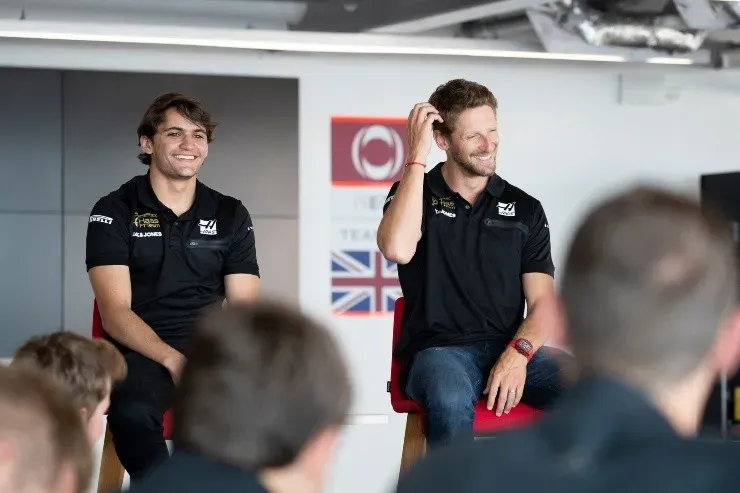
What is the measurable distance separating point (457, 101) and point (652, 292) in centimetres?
251

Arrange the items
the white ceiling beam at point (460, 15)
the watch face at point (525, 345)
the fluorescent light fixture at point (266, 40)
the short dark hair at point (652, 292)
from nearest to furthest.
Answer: the short dark hair at point (652, 292)
the watch face at point (525, 345)
the white ceiling beam at point (460, 15)
the fluorescent light fixture at point (266, 40)

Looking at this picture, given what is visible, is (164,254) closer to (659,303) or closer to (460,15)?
(659,303)

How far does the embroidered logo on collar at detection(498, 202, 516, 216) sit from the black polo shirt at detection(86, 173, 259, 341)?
83 centimetres

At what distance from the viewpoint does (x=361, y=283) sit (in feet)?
23.1

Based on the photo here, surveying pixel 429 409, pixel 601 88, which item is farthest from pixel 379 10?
pixel 429 409

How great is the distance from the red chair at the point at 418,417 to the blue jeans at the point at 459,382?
46 millimetres

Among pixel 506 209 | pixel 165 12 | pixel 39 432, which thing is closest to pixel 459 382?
pixel 506 209

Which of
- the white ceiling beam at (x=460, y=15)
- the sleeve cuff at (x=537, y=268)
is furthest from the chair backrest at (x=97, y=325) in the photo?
the white ceiling beam at (x=460, y=15)

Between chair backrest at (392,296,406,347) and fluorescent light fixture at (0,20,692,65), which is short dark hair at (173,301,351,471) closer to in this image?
chair backrest at (392,296,406,347)

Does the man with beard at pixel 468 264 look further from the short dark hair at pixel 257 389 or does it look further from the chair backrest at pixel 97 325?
the short dark hair at pixel 257 389

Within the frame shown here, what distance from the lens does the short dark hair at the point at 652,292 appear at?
119cm

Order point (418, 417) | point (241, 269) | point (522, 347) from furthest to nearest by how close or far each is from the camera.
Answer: point (241, 269)
point (418, 417)
point (522, 347)

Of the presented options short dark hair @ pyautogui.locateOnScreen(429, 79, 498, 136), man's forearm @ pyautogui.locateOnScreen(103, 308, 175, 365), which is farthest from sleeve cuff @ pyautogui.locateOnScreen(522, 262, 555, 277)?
man's forearm @ pyautogui.locateOnScreen(103, 308, 175, 365)

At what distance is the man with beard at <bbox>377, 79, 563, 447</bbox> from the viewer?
3248 millimetres
